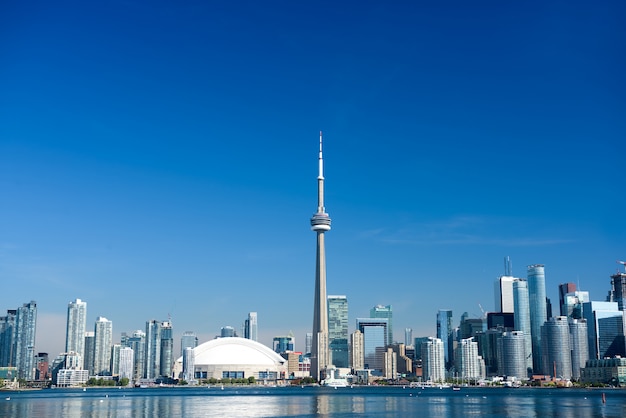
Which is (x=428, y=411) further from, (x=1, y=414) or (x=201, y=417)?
(x=1, y=414)

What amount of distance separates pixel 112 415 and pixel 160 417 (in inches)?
286

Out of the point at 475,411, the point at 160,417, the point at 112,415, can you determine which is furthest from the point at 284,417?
the point at 475,411

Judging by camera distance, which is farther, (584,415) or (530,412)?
(530,412)

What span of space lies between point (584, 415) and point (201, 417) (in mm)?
45615

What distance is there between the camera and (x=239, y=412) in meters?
98.2

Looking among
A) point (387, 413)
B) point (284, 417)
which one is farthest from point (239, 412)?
point (387, 413)

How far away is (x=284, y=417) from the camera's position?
90125mm

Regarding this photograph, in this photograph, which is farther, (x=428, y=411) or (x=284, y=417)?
(x=428, y=411)

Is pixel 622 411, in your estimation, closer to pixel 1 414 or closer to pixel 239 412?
pixel 239 412

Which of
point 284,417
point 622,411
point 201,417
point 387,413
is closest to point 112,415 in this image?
point 201,417

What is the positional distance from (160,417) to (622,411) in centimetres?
5774

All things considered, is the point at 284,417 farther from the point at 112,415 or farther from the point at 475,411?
the point at 475,411

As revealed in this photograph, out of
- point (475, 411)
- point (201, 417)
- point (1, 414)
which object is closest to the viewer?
point (201, 417)

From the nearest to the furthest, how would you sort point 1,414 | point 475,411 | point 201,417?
1. point 201,417
2. point 1,414
3. point 475,411
